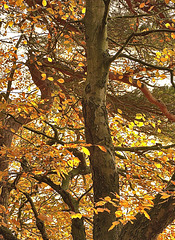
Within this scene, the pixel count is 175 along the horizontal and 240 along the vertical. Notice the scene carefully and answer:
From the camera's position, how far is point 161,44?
6.78m

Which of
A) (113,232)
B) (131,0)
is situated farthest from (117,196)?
(131,0)

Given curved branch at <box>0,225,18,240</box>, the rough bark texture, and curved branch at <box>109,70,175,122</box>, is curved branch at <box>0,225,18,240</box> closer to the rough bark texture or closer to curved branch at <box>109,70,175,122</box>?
the rough bark texture

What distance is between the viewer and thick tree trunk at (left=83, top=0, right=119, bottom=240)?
10.8ft

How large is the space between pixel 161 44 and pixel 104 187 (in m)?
4.78

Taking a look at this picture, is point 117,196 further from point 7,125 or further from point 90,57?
point 7,125

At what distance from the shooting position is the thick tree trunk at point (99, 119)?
3280 millimetres

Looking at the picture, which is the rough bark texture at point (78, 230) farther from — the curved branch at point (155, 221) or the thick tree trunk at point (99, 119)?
the curved branch at point (155, 221)

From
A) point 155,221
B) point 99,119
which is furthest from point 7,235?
point 155,221

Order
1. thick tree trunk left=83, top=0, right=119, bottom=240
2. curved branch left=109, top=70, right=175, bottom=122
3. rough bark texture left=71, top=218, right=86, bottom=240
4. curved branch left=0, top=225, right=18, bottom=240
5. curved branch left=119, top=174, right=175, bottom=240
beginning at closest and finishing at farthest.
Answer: curved branch left=119, top=174, right=175, bottom=240 → thick tree trunk left=83, top=0, right=119, bottom=240 → curved branch left=0, top=225, right=18, bottom=240 → rough bark texture left=71, top=218, right=86, bottom=240 → curved branch left=109, top=70, right=175, bottom=122

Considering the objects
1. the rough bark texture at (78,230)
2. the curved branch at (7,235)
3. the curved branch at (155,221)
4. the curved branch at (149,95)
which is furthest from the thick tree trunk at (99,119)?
the curved branch at (149,95)

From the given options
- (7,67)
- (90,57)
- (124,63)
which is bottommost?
(90,57)

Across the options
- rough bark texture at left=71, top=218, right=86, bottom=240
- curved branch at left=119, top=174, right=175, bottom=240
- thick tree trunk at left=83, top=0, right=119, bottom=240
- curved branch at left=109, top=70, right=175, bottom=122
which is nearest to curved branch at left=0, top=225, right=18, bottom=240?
rough bark texture at left=71, top=218, right=86, bottom=240

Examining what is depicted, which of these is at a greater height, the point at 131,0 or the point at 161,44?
the point at 131,0

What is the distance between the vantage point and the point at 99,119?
345 centimetres
